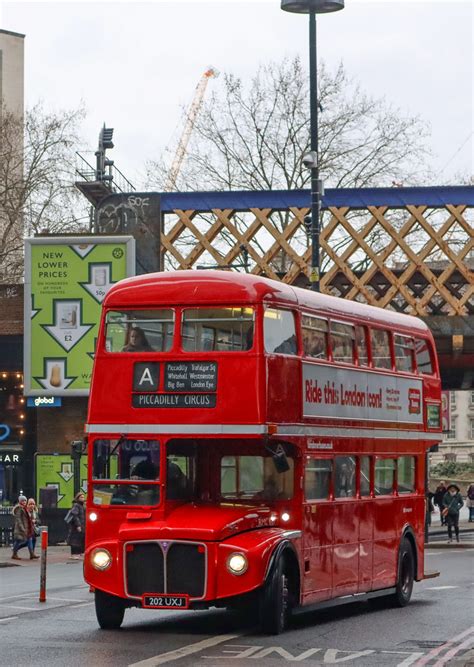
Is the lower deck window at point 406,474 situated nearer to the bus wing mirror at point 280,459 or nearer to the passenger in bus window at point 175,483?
the bus wing mirror at point 280,459

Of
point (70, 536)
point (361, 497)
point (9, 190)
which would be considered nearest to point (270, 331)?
point (361, 497)

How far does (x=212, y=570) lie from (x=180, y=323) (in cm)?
277

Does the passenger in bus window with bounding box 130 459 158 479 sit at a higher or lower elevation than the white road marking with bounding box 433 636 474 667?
higher

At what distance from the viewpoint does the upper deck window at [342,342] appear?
1948 centimetres

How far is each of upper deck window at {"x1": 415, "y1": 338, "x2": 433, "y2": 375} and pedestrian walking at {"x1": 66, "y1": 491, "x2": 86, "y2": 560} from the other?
12.0 m

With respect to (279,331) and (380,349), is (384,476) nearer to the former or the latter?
(380,349)

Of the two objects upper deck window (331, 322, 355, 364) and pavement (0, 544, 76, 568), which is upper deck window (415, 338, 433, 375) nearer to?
upper deck window (331, 322, 355, 364)

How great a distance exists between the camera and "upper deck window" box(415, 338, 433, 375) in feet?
76.1

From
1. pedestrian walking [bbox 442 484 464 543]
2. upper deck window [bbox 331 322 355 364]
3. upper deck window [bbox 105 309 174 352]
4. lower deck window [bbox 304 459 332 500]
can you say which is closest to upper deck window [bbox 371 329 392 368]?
upper deck window [bbox 331 322 355 364]

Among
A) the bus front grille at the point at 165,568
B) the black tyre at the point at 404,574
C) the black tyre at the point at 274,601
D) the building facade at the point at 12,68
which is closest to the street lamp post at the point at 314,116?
the black tyre at the point at 404,574

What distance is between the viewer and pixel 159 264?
43.8 m

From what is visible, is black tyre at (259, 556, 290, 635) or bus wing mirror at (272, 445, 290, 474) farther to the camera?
bus wing mirror at (272, 445, 290, 474)

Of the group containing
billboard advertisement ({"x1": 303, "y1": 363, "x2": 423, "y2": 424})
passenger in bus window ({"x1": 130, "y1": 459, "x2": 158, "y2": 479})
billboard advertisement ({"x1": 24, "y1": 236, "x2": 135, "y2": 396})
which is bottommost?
passenger in bus window ({"x1": 130, "y1": 459, "x2": 158, "y2": 479})

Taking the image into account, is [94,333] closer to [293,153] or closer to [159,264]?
[159,264]
